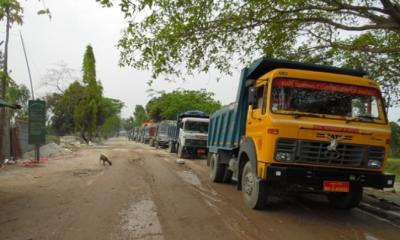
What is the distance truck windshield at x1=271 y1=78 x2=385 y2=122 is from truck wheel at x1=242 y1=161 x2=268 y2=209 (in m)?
1.57

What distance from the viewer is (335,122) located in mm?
9977

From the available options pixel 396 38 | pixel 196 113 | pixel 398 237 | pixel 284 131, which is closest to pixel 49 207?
pixel 284 131

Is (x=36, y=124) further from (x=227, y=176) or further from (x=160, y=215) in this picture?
(x=160, y=215)

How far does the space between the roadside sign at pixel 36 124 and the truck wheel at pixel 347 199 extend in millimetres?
15383

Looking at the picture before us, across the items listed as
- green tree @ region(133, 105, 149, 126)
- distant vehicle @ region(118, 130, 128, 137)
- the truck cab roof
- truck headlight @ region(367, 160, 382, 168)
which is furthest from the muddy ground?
distant vehicle @ region(118, 130, 128, 137)

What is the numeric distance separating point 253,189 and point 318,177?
1.48 metres

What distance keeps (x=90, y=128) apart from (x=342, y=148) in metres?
52.0

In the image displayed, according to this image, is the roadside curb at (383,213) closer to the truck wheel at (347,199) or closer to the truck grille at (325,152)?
the truck wheel at (347,199)

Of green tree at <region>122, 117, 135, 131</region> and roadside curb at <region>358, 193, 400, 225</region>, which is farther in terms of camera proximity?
green tree at <region>122, 117, 135, 131</region>

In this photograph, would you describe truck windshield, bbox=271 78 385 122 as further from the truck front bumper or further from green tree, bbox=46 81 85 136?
green tree, bbox=46 81 85 136

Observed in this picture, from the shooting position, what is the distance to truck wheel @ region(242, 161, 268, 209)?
10367mm

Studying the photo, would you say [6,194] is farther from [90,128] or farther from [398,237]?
[90,128]

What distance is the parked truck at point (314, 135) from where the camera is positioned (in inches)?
383

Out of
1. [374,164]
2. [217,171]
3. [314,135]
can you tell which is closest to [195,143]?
[217,171]
